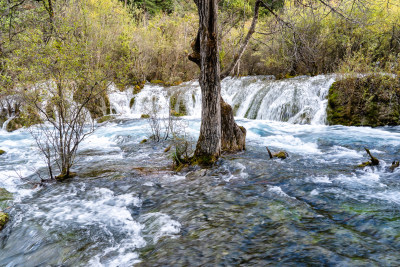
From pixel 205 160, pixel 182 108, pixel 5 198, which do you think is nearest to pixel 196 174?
pixel 205 160

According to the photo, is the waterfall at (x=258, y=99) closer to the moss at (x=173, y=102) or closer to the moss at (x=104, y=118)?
the moss at (x=173, y=102)

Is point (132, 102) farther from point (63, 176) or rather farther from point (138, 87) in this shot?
point (63, 176)

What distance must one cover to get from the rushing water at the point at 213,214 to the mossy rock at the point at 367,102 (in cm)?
429

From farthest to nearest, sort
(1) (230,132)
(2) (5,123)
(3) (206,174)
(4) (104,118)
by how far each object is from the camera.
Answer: (4) (104,118), (2) (5,123), (1) (230,132), (3) (206,174)

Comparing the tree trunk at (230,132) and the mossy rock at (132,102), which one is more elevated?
the mossy rock at (132,102)

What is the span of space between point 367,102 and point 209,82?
9.98 m

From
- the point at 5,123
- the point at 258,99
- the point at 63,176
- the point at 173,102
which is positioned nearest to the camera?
the point at 63,176

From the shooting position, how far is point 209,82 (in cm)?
574

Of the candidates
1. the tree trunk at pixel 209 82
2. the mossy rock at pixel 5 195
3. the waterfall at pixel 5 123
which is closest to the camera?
the mossy rock at pixel 5 195

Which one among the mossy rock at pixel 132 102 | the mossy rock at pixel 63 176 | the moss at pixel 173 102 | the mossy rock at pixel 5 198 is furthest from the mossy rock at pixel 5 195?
the mossy rock at pixel 132 102

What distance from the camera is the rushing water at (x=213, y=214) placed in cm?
298

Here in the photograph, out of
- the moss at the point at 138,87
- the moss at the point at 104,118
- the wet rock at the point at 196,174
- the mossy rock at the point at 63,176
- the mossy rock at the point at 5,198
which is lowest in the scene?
the mossy rock at the point at 5,198

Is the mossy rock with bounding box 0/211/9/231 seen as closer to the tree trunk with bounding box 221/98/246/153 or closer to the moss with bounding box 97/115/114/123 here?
the tree trunk with bounding box 221/98/246/153

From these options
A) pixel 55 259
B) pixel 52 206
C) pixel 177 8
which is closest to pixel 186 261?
pixel 55 259
